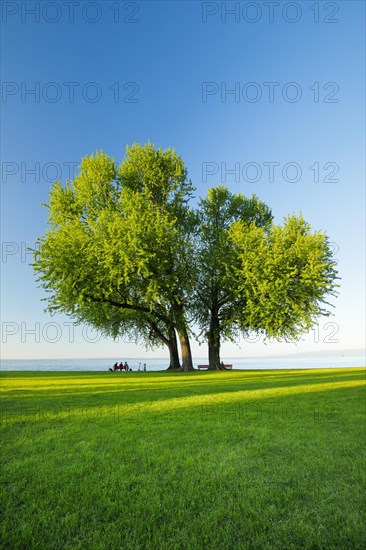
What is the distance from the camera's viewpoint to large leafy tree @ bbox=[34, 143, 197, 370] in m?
27.6

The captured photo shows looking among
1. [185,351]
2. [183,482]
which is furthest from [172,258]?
[183,482]

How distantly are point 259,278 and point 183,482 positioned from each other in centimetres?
2464

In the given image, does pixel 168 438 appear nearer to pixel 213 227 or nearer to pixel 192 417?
pixel 192 417

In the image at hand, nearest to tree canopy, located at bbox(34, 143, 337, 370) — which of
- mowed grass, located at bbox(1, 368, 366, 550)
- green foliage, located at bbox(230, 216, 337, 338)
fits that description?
green foliage, located at bbox(230, 216, 337, 338)

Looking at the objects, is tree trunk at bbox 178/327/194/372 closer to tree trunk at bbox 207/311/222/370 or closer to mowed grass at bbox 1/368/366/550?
tree trunk at bbox 207/311/222/370

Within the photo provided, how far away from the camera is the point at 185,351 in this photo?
32188 mm

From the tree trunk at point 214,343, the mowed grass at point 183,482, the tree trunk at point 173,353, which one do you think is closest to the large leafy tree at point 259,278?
the tree trunk at point 214,343

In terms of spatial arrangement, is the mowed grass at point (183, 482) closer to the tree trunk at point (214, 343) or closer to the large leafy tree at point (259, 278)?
the large leafy tree at point (259, 278)

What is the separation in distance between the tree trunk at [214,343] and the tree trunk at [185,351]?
7.55 feet

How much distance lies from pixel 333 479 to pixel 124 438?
140 inches

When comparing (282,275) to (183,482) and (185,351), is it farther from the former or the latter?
(183,482)

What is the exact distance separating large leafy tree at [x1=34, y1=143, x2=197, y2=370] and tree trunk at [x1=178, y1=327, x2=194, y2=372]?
0.09 meters

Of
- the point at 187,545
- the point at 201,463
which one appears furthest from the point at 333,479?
the point at 187,545

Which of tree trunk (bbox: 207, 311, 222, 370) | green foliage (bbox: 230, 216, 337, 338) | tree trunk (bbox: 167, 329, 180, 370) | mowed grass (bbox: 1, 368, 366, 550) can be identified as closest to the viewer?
mowed grass (bbox: 1, 368, 366, 550)
